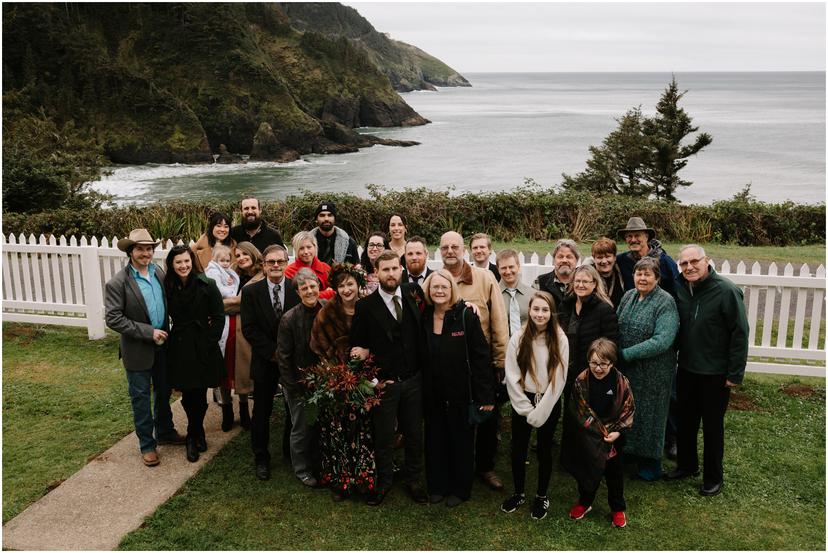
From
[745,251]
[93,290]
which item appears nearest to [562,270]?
[93,290]

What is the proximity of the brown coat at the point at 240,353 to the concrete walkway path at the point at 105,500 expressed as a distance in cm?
49

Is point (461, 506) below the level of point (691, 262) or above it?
below

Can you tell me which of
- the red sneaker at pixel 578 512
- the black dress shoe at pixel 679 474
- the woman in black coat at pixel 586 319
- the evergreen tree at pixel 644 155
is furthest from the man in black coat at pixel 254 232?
the evergreen tree at pixel 644 155

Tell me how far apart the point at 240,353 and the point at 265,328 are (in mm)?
684

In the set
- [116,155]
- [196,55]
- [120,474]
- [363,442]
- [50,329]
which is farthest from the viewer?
[196,55]

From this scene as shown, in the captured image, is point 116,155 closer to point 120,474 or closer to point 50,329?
point 50,329

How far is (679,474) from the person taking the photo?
527 centimetres

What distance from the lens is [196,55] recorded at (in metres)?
74.7

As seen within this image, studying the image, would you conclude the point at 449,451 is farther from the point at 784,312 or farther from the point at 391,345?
the point at 784,312

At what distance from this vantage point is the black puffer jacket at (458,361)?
4656 millimetres

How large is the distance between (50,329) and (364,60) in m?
91.1

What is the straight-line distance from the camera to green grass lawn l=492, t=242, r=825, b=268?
12352 millimetres

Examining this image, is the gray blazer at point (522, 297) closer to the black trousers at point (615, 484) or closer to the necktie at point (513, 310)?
the necktie at point (513, 310)

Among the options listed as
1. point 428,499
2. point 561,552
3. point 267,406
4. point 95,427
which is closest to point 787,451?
point 561,552
